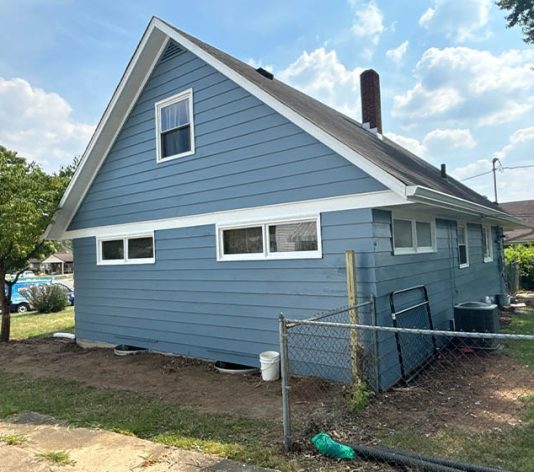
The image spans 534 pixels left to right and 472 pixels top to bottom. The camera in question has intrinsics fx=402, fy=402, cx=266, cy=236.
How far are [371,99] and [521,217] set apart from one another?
1792 cm

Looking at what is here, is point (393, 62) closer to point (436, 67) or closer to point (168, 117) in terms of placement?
point (436, 67)

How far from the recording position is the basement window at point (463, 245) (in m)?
9.53

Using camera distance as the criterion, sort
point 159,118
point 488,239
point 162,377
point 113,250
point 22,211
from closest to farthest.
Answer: point 162,377
point 159,118
point 22,211
point 113,250
point 488,239

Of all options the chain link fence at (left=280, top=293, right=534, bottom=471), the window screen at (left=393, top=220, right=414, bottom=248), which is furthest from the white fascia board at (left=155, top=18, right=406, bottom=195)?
the chain link fence at (left=280, top=293, right=534, bottom=471)

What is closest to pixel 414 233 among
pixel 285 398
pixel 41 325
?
pixel 285 398

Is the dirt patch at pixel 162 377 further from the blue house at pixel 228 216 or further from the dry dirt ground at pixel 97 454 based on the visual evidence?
the dry dirt ground at pixel 97 454

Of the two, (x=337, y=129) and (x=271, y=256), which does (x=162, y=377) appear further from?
(x=337, y=129)

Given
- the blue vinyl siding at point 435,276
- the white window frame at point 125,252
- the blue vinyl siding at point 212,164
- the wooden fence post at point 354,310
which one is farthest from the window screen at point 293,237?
the white window frame at point 125,252

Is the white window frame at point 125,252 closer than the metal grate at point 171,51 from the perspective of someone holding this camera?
No

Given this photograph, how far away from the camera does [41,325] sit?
46.7 feet

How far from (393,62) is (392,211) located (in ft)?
25.2

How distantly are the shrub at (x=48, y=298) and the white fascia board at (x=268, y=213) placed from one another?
11.1m

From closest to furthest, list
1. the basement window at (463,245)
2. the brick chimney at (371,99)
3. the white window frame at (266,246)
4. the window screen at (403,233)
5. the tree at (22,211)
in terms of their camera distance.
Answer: the white window frame at (266,246) → the window screen at (403,233) → the tree at (22,211) → the basement window at (463,245) → the brick chimney at (371,99)

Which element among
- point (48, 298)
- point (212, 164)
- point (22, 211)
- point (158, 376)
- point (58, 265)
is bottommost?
point (158, 376)
